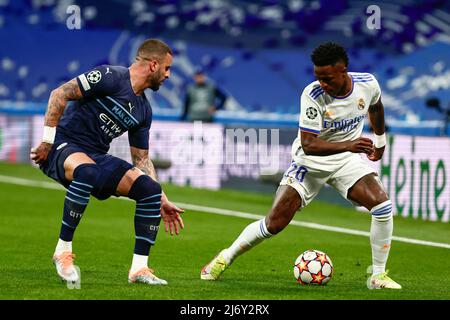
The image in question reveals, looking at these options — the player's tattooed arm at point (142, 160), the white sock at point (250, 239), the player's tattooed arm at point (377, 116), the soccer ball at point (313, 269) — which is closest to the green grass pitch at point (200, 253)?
the soccer ball at point (313, 269)

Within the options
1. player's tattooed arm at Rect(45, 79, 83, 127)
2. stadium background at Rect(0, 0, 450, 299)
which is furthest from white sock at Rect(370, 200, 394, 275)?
stadium background at Rect(0, 0, 450, 299)

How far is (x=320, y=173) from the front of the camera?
8.70m

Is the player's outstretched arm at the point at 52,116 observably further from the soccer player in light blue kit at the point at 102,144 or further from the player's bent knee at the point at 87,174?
the player's bent knee at the point at 87,174

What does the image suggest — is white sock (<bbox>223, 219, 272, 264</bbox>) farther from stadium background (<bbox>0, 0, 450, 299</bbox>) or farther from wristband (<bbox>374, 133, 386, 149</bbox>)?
stadium background (<bbox>0, 0, 450, 299</bbox>)

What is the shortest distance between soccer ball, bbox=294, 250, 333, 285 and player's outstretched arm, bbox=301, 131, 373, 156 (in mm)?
926

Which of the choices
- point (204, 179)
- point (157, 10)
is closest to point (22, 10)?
point (157, 10)

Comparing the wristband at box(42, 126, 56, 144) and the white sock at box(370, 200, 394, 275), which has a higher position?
the wristband at box(42, 126, 56, 144)

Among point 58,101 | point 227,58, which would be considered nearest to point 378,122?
point 58,101

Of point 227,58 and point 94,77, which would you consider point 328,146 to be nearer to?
point 94,77

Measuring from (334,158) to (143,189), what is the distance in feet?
5.72

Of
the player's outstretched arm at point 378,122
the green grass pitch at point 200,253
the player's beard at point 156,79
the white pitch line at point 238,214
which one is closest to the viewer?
the green grass pitch at point 200,253

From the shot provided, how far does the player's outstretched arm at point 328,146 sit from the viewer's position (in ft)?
25.7

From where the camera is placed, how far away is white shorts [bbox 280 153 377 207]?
863 centimetres
